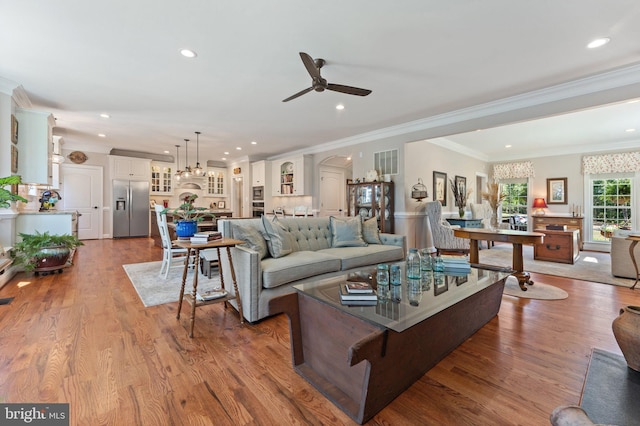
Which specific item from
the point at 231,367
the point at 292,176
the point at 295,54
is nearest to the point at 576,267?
the point at 295,54

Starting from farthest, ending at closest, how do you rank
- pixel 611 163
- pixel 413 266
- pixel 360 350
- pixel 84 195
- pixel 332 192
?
1. pixel 332 192
2. pixel 84 195
3. pixel 611 163
4. pixel 413 266
5. pixel 360 350

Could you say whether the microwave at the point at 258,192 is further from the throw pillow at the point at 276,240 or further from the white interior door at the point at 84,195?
the throw pillow at the point at 276,240

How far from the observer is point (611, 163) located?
21.9ft

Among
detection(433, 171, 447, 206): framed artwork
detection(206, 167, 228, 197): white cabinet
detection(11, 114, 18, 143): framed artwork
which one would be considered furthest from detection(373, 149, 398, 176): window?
detection(206, 167, 228, 197): white cabinet

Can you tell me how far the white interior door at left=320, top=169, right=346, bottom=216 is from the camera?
7.80m

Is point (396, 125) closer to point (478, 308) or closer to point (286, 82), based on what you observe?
point (286, 82)

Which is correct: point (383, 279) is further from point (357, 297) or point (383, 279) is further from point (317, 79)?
point (317, 79)

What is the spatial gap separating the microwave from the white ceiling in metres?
3.68

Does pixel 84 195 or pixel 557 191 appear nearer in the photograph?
pixel 557 191

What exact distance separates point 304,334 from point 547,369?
64.0 inches

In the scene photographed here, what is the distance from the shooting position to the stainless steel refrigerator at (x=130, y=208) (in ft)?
26.7

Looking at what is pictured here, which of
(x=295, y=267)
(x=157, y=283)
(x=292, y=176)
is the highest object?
(x=292, y=176)

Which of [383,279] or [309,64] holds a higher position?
[309,64]

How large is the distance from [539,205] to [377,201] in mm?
5081
